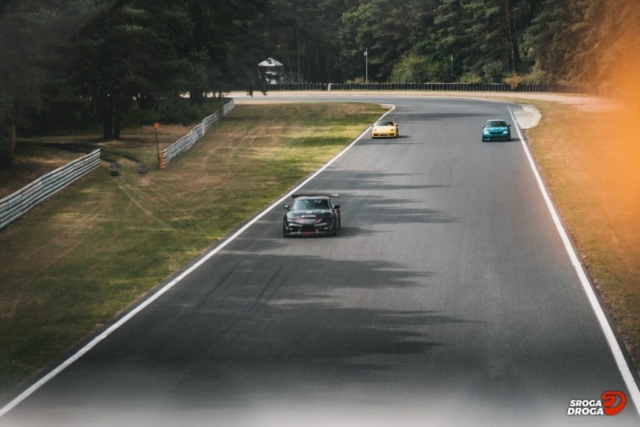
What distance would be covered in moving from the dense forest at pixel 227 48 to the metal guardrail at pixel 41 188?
4800 millimetres

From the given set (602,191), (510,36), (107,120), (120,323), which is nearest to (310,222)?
(120,323)

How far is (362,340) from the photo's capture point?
19.5 m

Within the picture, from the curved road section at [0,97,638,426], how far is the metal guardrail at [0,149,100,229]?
1019 cm

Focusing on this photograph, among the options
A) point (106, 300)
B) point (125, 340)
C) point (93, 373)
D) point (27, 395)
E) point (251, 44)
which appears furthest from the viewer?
point (251, 44)

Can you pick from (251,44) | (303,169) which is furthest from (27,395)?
(251,44)

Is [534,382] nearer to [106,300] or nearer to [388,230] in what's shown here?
[106,300]

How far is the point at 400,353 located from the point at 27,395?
690cm

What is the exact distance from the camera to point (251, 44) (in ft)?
341

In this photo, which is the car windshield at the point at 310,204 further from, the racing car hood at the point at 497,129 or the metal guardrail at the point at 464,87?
the metal guardrail at the point at 464,87

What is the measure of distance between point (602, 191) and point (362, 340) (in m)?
27.3

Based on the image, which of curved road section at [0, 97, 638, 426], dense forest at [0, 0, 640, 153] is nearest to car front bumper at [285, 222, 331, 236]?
curved road section at [0, 97, 638, 426]

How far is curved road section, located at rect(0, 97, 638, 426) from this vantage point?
15.3 meters

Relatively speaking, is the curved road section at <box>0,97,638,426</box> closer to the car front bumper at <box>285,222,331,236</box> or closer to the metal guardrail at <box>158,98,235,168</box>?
the car front bumper at <box>285,222,331,236</box>

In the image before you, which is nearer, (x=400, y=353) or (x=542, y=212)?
(x=400, y=353)
